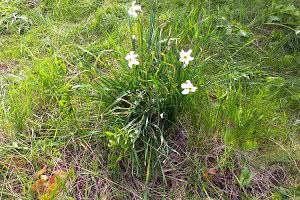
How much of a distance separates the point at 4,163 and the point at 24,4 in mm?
1594

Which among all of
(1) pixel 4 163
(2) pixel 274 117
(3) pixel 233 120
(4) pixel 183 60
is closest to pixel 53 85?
(1) pixel 4 163

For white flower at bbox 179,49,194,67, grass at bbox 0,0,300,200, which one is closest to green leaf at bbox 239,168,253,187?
grass at bbox 0,0,300,200

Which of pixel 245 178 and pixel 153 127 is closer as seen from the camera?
pixel 245 178

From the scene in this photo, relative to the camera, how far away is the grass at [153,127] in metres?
1.84

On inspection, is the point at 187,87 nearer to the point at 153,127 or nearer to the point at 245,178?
the point at 153,127

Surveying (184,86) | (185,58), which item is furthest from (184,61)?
(184,86)

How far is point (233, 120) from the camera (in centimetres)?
198

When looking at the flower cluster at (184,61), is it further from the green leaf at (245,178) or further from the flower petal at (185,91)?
the green leaf at (245,178)

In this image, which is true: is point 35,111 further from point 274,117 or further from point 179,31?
point 274,117

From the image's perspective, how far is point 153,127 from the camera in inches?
76.1

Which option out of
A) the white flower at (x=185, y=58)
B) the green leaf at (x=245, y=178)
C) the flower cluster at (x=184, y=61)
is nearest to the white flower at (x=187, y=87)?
the flower cluster at (x=184, y=61)

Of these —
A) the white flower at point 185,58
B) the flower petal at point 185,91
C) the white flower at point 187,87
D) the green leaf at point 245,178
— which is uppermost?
the white flower at point 185,58

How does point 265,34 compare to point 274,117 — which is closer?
point 274,117

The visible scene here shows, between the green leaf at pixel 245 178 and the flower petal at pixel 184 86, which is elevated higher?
the flower petal at pixel 184 86
